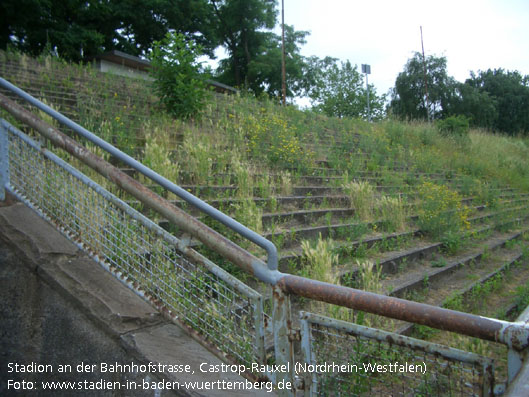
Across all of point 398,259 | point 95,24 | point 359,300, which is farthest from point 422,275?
point 95,24

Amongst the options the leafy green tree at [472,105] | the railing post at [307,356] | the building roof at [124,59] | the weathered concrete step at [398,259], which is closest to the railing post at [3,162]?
the railing post at [307,356]

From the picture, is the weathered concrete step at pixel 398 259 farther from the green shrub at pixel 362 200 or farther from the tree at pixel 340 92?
the tree at pixel 340 92

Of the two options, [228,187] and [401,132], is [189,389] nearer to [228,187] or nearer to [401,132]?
[228,187]

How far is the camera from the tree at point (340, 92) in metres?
41.4

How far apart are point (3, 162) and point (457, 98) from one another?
39.4m

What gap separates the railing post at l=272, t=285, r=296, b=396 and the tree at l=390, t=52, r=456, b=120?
122ft

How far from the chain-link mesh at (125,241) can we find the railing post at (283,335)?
0.33 metres

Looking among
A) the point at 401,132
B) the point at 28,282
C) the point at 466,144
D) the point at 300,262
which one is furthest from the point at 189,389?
the point at 466,144

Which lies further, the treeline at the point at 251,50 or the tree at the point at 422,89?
the tree at the point at 422,89

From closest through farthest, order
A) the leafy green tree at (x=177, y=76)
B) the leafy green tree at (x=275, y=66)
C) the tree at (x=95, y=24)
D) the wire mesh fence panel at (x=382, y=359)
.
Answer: the wire mesh fence panel at (x=382, y=359)
the leafy green tree at (x=177, y=76)
the tree at (x=95, y=24)
the leafy green tree at (x=275, y=66)

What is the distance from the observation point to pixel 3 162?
3172 mm

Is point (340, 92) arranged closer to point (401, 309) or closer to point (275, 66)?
point (275, 66)

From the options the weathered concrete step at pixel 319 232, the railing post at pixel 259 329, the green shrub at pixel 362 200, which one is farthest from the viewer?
the green shrub at pixel 362 200

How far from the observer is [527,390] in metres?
1.07
